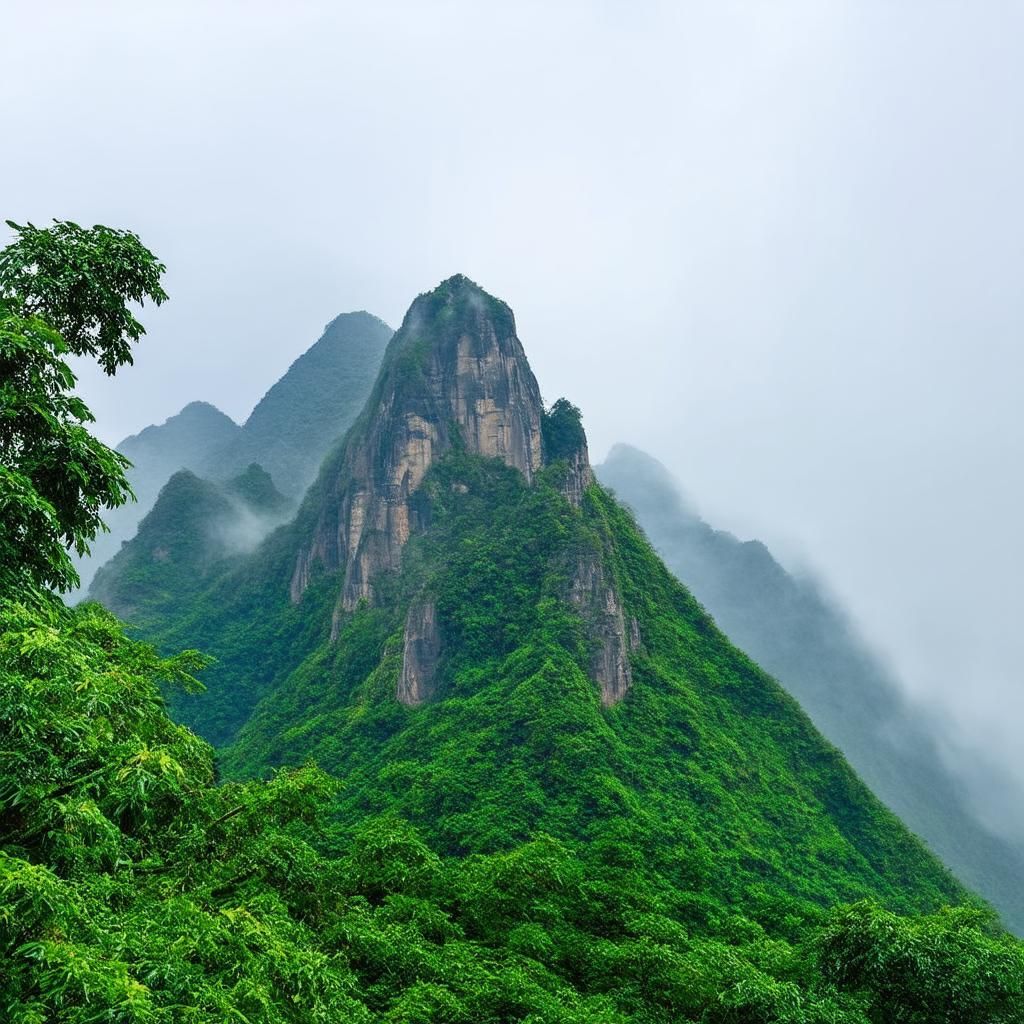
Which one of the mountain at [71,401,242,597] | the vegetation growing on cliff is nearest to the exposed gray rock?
the vegetation growing on cliff

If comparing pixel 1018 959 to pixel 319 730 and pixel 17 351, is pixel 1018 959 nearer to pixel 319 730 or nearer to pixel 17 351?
pixel 17 351

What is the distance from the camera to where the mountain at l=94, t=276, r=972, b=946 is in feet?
131

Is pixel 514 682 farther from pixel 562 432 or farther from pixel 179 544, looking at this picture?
pixel 179 544

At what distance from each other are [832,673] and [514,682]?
104085 mm

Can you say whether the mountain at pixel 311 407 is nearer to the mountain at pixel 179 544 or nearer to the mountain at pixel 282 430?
the mountain at pixel 282 430

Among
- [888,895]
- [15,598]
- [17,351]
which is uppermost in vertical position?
[888,895]

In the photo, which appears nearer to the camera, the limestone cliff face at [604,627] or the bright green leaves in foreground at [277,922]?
the bright green leaves in foreground at [277,922]

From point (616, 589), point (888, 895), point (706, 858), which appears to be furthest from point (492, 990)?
point (616, 589)

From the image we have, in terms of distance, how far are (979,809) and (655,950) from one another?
120 meters

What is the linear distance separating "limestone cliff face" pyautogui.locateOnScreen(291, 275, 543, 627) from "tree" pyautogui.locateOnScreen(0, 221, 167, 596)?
6283cm

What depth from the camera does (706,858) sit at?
124 ft

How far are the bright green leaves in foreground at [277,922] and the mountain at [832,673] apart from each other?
8899cm

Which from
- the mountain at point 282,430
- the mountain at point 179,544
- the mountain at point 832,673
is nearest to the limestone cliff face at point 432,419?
the mountain at point 179,544

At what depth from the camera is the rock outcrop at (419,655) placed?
5705cm
